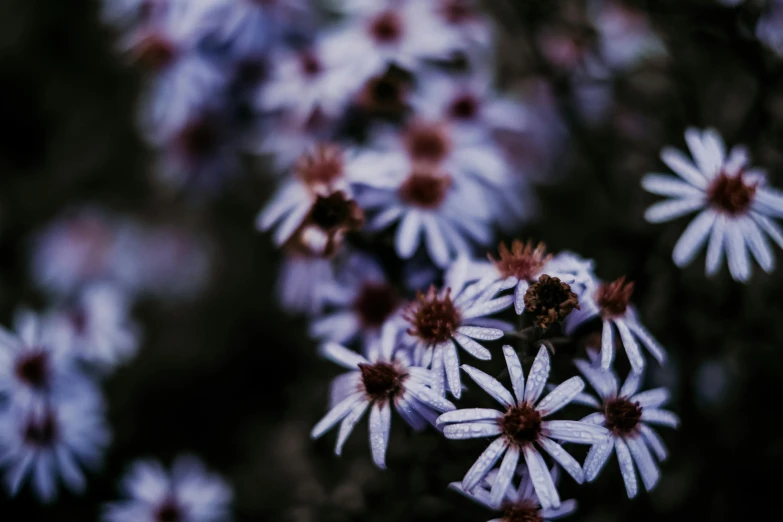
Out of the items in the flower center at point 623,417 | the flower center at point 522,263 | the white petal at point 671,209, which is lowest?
the flower center at point 623,417

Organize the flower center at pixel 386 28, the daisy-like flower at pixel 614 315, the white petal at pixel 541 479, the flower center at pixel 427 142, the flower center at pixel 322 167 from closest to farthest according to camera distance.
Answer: the white petal at pixel 541 479 → the daisy-like flower at pixel 614 315 → the flower center at pixel 322 167 → the flower center at pixel 427 142 → the flower center at pixel 386 28

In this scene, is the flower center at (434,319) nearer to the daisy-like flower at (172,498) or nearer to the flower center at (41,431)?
the daisy-like flower at (172,498)

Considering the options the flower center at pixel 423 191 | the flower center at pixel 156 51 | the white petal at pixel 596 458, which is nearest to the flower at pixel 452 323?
the white petal at pixel 596 458

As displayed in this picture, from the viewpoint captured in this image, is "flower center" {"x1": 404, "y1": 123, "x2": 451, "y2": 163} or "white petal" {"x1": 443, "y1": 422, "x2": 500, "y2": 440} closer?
"white petal" {"x1": 443, "y1": 422, "x2": 500, "y2": 440}

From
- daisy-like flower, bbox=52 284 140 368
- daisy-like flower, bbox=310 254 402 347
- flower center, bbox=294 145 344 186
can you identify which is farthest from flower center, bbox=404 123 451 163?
daisy-like flower, bbox=52 284 140 368

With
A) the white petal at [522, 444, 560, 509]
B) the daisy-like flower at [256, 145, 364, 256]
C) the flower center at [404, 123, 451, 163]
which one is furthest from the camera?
the flower center at [404, 123, 451, 163]

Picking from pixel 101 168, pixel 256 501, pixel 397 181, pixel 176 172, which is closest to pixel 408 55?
pixel 397 181

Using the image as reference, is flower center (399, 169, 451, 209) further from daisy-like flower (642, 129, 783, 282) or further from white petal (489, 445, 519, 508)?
white petal (489, 445, 519, 508)

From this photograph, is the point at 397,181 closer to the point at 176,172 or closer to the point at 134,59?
the point at 134,59
